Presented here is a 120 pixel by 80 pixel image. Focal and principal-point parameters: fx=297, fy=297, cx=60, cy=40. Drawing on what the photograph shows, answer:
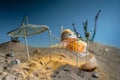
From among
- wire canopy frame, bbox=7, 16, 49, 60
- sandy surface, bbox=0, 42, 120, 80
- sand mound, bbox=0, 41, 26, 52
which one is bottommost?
sandy surface, bbox=0, 42, 120, 80

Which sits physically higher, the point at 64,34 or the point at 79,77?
the point at 64,34

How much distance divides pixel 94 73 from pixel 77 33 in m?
1.30

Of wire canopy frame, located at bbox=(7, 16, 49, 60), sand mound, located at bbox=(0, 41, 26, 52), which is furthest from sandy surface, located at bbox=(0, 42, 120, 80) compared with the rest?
wire canopy frame, located at bbox=(7, 16, 49, 60)

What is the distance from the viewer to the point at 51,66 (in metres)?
6.54

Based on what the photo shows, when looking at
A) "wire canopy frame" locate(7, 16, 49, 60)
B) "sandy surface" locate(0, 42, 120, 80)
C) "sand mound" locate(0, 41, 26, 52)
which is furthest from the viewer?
"sand mound" locate(0, 41, 26, 52)

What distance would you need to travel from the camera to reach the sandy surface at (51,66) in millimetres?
6113

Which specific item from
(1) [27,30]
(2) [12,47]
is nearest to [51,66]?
(1) [27,30]

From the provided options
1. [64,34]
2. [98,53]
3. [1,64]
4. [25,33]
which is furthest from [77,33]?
[1,64]

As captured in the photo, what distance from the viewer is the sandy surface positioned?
6113 mm

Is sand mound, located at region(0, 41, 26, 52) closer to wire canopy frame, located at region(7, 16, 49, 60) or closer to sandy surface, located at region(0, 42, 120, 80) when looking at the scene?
sandy surface, located at region(0, 42, 120, 80)

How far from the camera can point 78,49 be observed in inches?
274

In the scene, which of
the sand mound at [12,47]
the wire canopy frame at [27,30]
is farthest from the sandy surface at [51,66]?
the wire canopy frame at [27,30]

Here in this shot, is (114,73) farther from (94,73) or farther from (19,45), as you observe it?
(19,45)

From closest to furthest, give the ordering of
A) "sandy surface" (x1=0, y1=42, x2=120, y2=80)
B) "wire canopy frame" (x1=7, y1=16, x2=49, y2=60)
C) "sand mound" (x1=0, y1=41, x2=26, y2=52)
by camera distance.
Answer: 1. "sandy surface" (x1=0, y1=42, x2=120, y2=80)
2. "wire canopy frame" (x1=7, y1=16, x2=49, y2=60)
3. "sand mound" (x1=0, y1=41, x2=26, y2=52)
